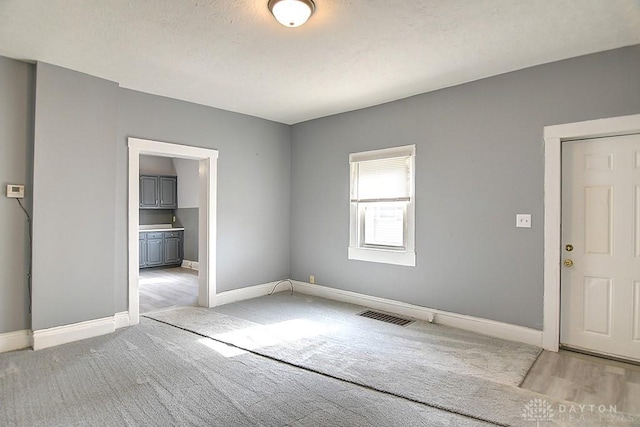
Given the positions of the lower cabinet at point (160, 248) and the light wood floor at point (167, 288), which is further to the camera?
the lower cabinet at point (160, 248)

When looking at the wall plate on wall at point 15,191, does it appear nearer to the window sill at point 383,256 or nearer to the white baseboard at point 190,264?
the window sill at point 383,256

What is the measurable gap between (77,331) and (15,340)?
0.47 m

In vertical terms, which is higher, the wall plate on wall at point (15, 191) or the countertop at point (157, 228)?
the wall plate on wall at point (15, 191)

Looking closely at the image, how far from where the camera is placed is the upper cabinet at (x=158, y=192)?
25.7 ft

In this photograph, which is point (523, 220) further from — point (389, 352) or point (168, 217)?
point (168, 217)

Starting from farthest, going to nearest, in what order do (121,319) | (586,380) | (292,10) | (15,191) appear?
(121,319) < (15,191) < (586,380) < (292,10)

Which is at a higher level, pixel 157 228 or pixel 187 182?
pixel 187 182

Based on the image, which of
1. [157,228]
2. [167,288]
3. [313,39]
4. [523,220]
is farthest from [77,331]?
[157,228]

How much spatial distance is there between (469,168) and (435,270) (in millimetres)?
1197

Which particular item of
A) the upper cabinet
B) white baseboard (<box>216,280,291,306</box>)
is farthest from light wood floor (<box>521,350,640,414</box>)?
the upper cabinet

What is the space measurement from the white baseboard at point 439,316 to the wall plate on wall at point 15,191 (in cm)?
356

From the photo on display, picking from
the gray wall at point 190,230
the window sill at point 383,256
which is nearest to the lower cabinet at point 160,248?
the gray wall at point 190,230

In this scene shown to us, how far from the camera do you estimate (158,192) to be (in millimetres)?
8086

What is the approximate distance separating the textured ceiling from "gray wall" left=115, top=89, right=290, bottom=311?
0.45 metres
